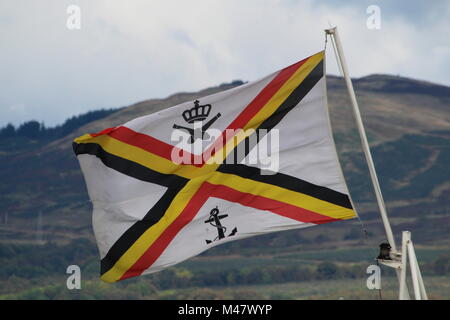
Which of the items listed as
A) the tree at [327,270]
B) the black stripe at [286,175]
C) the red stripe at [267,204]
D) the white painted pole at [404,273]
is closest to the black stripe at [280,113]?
the black stripe at [286,175]

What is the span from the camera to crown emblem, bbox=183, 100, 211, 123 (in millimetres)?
20312

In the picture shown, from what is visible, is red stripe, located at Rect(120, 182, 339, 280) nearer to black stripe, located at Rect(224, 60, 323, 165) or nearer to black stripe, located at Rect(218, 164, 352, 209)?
black stripe, located at Rect(218, 164, 352, 209)

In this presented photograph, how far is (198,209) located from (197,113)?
1651 millimetres

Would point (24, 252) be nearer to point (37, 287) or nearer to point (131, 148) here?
point (37, 287)

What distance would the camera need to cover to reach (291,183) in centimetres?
2011

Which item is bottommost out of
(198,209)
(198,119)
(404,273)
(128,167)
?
(404,273)

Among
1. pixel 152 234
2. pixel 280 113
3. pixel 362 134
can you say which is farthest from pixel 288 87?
pixel 152 234

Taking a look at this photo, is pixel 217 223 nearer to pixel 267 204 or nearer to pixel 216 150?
pixel 267 204

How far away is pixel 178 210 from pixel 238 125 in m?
1.80

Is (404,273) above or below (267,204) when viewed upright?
below

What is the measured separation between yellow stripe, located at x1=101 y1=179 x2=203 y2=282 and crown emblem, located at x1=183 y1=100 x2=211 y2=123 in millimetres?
1060

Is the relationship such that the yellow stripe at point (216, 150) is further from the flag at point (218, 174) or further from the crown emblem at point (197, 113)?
the crown emblem at point (197, 113)

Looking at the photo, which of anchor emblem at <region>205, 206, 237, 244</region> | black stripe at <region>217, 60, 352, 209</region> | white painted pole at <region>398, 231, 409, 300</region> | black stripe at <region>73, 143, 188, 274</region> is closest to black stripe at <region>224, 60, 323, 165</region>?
black stripe at <region>217, 60, 352, 209</region>
